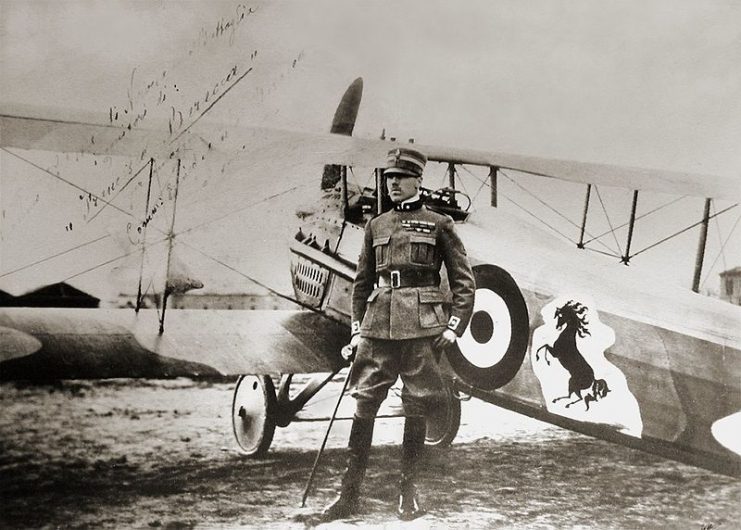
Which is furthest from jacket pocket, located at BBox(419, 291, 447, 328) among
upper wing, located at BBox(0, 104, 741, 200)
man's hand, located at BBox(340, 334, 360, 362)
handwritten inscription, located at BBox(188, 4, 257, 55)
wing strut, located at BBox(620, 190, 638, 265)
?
handwritten inscription, located at BBox(188, 4, 257, 55)

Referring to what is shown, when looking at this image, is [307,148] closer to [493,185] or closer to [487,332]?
[493,185]

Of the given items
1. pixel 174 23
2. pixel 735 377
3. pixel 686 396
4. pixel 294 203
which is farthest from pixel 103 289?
pixel 735 377

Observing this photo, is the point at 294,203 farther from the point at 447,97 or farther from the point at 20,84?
the point at 20,84

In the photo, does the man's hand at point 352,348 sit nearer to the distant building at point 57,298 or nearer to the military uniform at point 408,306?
the military uniform at point 408,306

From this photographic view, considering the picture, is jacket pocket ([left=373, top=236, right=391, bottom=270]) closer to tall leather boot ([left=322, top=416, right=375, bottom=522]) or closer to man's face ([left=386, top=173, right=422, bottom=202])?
man's face ([left=386, top=173, right=422, bottom=202])

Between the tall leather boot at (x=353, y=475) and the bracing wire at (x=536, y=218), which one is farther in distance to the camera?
the bracing wire at (x=536, y=218)

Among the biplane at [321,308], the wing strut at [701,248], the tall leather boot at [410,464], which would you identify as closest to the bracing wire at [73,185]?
the biplane at [321,308]
